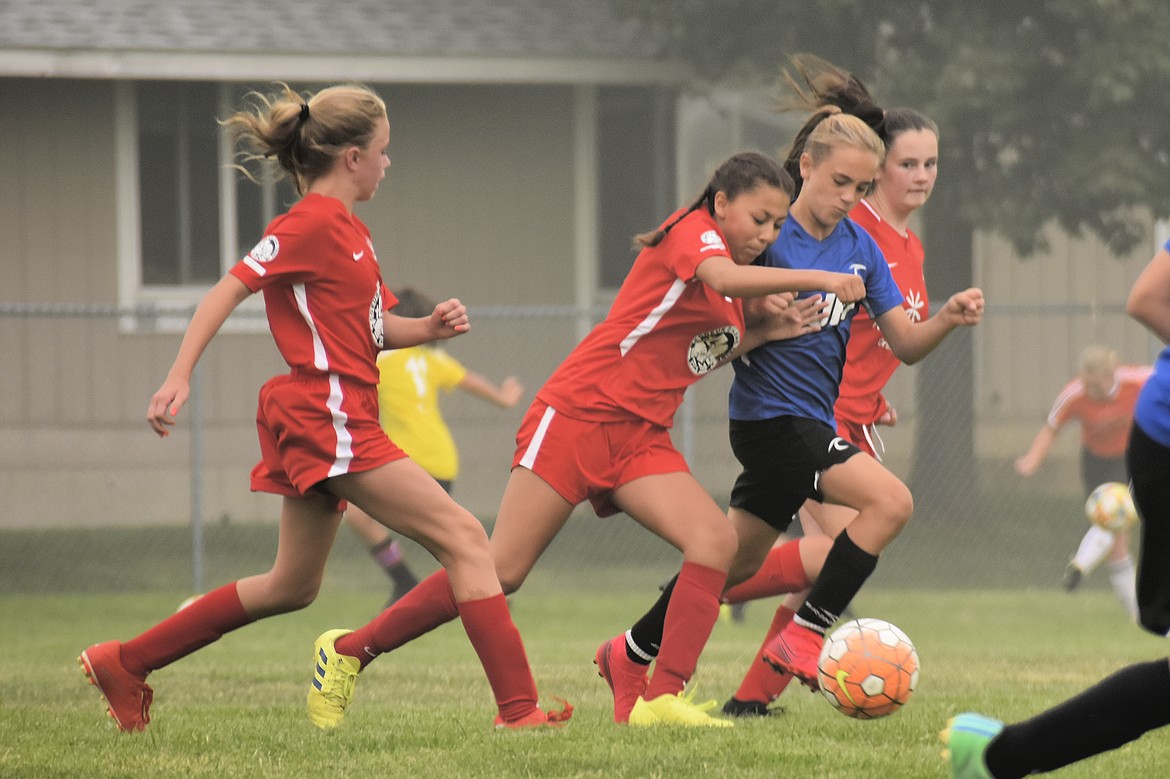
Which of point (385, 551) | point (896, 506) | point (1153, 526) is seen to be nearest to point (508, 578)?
point (896, 506)

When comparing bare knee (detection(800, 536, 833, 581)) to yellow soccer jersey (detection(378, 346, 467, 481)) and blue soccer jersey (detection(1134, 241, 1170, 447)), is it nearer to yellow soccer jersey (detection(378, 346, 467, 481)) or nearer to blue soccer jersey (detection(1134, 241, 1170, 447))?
blue soccer jersey (detection(1134, 241, 1170, 447))

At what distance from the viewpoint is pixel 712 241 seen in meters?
5.38

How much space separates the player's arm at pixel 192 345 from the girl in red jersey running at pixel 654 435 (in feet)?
3.59

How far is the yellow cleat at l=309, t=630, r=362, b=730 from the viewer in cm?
557

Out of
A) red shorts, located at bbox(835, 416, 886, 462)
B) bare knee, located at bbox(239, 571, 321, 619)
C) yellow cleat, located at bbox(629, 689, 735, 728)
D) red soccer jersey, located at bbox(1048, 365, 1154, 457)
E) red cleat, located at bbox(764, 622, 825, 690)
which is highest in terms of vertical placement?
red shorts, located at bbox(835, 416, 886, 462)

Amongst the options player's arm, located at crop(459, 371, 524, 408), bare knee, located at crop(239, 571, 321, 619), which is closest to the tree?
player's arm, located at crop(459, 371, 524, 408)

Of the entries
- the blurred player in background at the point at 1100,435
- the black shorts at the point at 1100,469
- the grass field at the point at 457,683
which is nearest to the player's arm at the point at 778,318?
the grass field at the point at 457,683

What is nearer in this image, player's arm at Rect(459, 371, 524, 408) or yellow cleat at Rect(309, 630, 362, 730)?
yellow cleat at Rect(309, 630, 362, 730)

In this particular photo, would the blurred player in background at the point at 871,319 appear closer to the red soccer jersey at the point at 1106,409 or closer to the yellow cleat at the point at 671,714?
the yellow cleat at the point at 671,714

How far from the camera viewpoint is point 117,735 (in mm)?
5363

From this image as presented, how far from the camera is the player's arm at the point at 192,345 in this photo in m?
4.74

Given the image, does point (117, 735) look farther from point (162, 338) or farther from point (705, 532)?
point (162, 338)

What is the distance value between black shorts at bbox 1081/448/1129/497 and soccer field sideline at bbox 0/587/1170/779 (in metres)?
1.01

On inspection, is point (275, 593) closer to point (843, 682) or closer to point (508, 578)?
point (508, 578)
